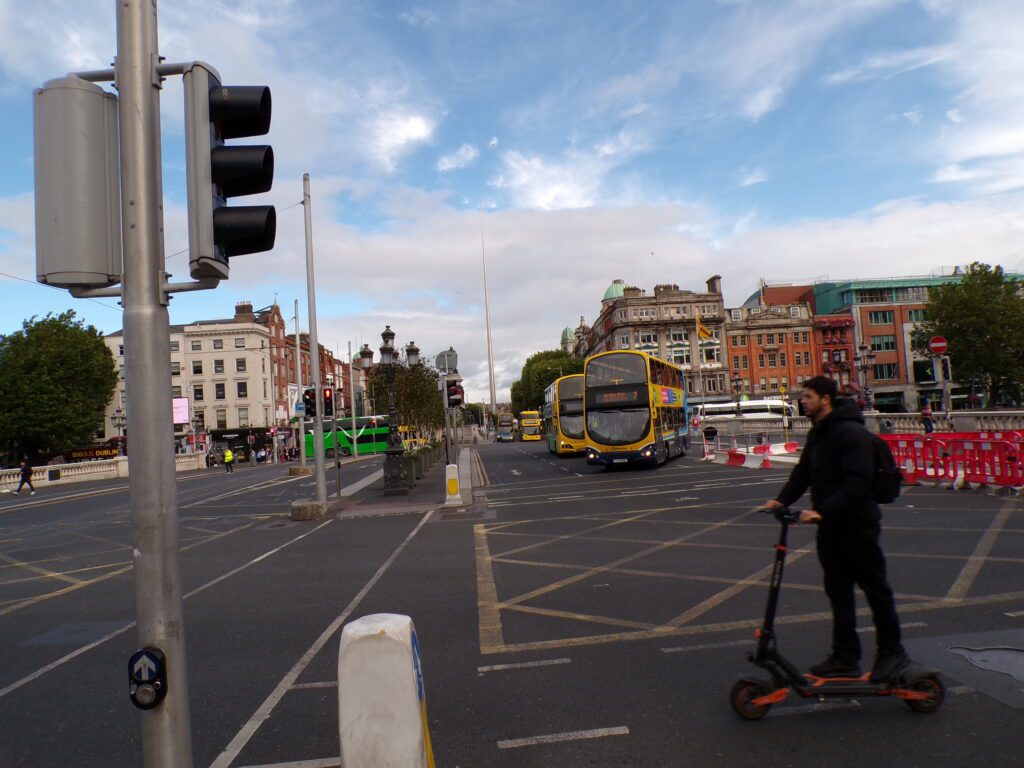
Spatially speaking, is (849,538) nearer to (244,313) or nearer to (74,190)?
(74,190)

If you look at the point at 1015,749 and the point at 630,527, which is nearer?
the point at 1015,749

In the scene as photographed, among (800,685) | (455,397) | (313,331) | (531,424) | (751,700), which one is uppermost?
(313,331)

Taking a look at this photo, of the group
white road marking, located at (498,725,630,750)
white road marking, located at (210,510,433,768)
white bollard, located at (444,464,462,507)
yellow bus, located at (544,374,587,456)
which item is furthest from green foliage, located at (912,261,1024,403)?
white road marking, located at (498,725,630,750)

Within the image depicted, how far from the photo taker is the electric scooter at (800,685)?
394cm

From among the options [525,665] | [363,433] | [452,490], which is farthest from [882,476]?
[363,433]

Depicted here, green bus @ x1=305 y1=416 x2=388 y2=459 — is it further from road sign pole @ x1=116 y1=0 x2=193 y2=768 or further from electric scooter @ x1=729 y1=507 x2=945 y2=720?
road sign pole @ x1=116 y1=0 x2=193 y2=768

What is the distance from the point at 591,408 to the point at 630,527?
13.5 m

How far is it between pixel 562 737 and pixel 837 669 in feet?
5.27

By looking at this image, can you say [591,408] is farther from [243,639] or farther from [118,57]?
[118,57]

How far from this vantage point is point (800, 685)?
3.94 metres

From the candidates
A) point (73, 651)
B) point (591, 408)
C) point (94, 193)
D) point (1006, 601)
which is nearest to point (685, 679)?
point (1006, 601)

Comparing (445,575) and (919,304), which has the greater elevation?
(919,304)

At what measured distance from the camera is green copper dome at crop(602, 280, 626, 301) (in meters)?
111

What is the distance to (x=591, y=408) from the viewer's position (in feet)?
82.3
